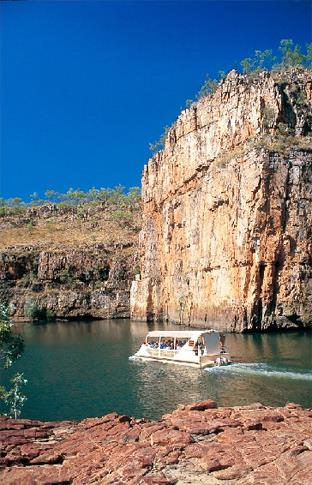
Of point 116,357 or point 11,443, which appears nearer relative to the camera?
point 11,443

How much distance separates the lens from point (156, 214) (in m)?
110

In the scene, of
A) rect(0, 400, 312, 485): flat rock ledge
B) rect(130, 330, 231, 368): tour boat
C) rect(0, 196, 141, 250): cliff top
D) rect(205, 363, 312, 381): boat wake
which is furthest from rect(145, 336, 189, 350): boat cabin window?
rect(0, 196, 141, 250): cliff top

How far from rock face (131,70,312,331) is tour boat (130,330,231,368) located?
2059cm

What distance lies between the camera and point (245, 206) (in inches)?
2805

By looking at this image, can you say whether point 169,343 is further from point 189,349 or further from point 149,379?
point 149,379

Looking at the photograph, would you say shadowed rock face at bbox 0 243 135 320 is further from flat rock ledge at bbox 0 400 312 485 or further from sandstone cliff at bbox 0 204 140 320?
flat rock ledge at bbox 0 400 312 485

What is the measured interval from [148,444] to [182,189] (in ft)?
256

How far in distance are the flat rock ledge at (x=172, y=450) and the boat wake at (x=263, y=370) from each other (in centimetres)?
1548

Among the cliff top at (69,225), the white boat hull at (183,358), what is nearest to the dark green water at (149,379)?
the white boat hull at (183,358)

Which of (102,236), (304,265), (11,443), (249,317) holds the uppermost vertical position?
(102,236)

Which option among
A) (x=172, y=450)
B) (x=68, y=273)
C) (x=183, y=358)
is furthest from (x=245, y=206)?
(x=68, y=273)

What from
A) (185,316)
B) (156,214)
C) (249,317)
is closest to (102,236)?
(156,214)

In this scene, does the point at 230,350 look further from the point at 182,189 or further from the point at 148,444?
the point at 182,189

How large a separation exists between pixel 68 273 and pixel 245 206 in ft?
200
